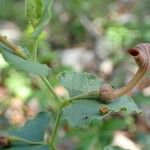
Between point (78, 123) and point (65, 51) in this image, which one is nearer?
point (78, 123)

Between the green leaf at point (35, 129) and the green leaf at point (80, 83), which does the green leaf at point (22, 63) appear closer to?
the green leaf at point (80, 83)

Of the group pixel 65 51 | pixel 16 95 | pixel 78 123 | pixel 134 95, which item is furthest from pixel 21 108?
pixel 78 123

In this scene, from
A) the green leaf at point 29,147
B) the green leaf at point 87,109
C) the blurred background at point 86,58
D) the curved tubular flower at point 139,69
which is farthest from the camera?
the blurred background at point 86,58

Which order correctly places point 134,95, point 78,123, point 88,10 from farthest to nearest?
point 88,10 → point 134,95 → point 78,123

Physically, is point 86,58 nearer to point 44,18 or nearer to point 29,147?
point 29,147

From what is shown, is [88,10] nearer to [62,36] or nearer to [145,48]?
[62,36]

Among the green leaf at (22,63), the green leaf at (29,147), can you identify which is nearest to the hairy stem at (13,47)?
the green leaf at (22,63)

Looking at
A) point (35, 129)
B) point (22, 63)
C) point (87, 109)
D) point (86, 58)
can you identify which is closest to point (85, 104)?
point (87, 109)

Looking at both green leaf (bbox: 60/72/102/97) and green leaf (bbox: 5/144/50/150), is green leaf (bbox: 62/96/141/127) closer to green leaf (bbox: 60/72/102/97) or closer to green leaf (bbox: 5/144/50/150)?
green leaf (bbox: 60/72/102/97)
